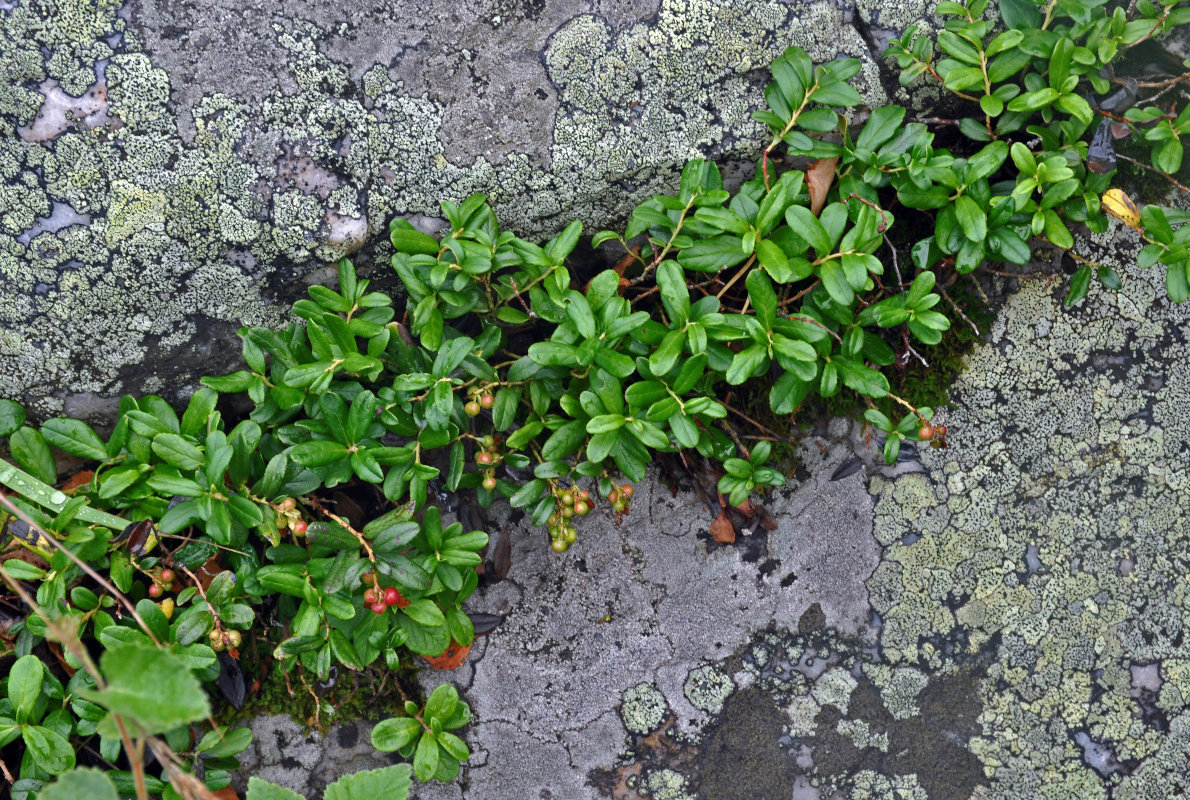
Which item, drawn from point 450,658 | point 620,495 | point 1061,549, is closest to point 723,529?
point 620,495

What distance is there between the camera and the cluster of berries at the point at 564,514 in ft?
7.42

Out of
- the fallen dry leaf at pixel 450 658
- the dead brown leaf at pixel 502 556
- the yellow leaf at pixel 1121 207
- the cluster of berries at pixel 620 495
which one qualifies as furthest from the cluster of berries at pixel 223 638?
the yellow leaf at pixel 1121 207

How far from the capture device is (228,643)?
6.93 ft

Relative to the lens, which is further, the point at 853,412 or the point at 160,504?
the point at 853,412

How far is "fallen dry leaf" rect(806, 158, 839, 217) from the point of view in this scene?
223 centimetres

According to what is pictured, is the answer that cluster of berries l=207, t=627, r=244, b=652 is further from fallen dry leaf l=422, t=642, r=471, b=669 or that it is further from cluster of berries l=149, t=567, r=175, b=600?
fallen dry leaf l=422, t=642, r=471, b=669

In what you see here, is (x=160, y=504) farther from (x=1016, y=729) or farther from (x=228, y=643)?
(x=1016, y=729)

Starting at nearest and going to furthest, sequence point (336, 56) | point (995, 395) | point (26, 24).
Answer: point (26, 24) < point (336, 56) < point (995, 395)

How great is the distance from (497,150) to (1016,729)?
2.30 m

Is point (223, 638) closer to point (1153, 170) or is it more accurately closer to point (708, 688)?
point (708, 688)

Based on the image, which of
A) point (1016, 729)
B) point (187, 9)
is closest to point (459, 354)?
point (187, 9)

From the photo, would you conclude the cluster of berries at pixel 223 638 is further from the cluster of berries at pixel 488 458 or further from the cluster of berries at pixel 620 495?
the cluster of berries at pixel 620 495

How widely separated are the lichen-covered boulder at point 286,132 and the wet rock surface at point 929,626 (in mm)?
1049

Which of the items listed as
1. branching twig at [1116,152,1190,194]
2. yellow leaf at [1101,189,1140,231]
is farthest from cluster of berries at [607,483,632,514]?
branching twig at [1116,152,1190,194]
